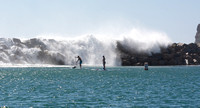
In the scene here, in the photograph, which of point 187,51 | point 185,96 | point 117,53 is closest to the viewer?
point 185,96

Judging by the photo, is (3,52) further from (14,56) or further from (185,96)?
(185,96)

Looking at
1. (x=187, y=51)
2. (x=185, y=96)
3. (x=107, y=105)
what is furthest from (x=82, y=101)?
(x=187, y=51)

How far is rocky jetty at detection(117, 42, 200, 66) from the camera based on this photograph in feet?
402

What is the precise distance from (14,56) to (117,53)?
114 ft

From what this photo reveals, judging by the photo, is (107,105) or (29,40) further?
(29,40)

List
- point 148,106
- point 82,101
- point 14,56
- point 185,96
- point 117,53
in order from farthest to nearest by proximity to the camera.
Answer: point 117,53, point 14,56, point 185,96, point 82,101, point 148,106

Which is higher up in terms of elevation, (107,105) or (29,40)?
(29,40)

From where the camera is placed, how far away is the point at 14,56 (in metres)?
112

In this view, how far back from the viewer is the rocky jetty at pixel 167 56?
122550 mm

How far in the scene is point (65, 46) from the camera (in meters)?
130

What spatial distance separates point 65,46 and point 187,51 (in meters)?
45.9

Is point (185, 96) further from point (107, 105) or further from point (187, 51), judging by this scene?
point (187, 51)

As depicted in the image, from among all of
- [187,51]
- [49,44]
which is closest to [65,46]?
[49,44]

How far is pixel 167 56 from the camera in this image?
128 metres
